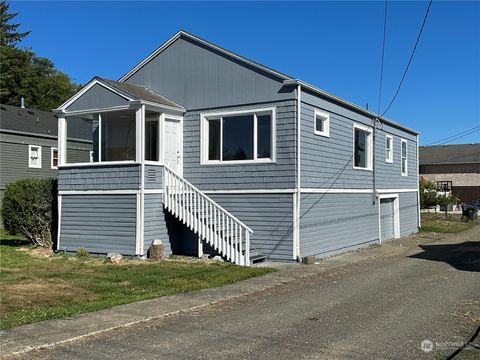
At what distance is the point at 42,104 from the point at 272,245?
44936mm

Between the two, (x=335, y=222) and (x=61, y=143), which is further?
(x=335, y=222)

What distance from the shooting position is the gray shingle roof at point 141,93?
14721 millimetres

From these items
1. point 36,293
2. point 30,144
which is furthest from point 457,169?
point 36,293

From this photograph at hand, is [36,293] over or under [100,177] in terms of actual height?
under

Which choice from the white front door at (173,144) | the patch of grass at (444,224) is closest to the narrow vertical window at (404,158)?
the patch of grass at (444,224)

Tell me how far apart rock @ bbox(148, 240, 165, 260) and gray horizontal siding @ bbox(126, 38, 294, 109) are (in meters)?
4.31

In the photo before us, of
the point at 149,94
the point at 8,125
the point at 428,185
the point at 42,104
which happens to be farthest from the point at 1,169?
the point at 428,185

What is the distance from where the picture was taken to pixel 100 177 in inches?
590

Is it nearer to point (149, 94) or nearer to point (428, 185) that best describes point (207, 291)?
point (149, 94)

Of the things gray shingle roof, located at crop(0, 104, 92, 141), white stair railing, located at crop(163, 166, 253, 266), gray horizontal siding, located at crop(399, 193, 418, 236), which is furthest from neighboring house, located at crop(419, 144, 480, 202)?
white stair railing, located at crop(163, 166, 253, 266)

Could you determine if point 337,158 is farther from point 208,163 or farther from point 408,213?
point 408,213

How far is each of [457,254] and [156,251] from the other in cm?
897

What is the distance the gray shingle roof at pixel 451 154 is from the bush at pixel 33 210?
167ft

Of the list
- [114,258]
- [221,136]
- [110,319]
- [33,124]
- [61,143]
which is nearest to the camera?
[110,319]
